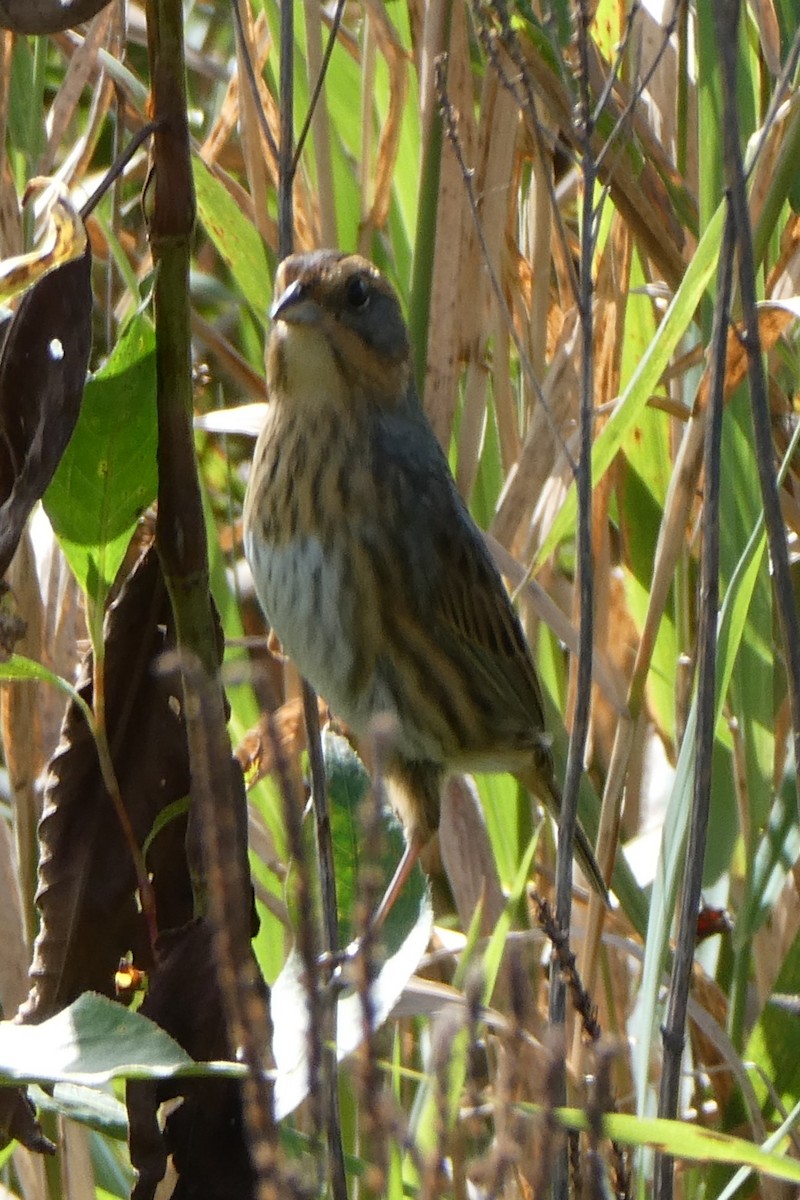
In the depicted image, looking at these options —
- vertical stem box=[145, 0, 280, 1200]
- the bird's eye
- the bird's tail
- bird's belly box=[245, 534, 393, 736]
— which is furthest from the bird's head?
vertical stem box=[145, 0, 280, 1200]

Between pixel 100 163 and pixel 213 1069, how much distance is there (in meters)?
2.50

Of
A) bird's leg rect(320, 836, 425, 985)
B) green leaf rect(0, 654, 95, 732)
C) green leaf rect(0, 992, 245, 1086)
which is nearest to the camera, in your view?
bird's leg rect(320, 836, 425, 985)

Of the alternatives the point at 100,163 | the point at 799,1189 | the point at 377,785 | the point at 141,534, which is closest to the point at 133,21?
the point at 100,163

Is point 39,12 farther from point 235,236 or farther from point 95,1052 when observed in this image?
point 235,236

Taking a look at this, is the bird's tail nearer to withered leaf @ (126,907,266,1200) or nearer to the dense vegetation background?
the dense vegetation background

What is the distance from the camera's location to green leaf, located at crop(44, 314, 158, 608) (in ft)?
3.48

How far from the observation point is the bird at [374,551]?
1851 millimetres

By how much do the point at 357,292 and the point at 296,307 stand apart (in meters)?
0.13

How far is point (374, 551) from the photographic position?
1896 millimetres

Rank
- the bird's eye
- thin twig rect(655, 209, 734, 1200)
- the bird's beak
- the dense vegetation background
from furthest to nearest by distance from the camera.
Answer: the bird's eye < the bird's beak < thin twig rect(655, 209, 734, 1200) < the dense vegetation background

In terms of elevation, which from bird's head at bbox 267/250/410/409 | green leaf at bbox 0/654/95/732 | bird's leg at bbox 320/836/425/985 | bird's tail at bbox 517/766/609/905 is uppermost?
bird's head at bbox 267/250/410/409

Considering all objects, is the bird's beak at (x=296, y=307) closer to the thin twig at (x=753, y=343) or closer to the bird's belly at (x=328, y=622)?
the bird's belly at (x=328, y=622)

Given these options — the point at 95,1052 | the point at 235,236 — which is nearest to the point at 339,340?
the point at 235,236

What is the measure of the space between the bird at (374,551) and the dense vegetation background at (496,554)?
0.17 ft
